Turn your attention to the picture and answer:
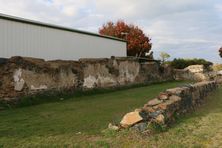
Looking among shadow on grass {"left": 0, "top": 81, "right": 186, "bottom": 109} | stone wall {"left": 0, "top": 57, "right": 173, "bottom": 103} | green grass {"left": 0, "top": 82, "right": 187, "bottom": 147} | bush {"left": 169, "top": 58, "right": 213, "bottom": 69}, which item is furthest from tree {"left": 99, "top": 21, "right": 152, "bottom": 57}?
green grass {"left": 0, "top": 82, "right": 187, "bottom": 147}

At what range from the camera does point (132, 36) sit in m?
47.4

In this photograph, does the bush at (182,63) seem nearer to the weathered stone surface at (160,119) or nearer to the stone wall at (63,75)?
the stone wall at (63,75)

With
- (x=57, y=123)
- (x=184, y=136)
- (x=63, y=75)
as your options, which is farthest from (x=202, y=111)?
(x=63, y=75)

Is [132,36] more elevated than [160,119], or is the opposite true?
[132,36]

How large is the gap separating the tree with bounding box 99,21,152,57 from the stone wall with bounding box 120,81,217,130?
33.7m

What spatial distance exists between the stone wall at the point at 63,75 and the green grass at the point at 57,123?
51.6 inches

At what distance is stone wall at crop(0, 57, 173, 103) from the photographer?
1331 centimetres

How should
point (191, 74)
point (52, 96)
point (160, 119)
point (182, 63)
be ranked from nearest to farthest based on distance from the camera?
point (160, 119) < point (52, 96) < point (191, 74) < point (182, 63)

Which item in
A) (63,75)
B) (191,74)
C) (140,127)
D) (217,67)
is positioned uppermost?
(217,67)

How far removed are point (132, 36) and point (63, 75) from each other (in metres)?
32.2

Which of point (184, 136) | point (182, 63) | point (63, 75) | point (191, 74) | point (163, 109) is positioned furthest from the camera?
point (182, 63)

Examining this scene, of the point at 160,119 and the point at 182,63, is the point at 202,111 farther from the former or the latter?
the point at 182,63

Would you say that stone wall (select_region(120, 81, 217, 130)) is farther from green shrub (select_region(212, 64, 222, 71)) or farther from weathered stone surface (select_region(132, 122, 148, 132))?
green shrub (select_region(212, 64, 222, 71))

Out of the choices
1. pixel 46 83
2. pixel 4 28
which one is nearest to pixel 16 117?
pixel 46 83
